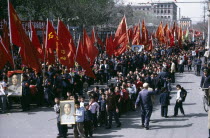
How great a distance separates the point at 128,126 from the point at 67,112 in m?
3.21

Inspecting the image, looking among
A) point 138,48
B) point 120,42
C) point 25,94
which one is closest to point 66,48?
point 25,94

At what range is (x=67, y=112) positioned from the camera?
44.6 ft

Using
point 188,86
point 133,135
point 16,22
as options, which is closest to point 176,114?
point 133,135

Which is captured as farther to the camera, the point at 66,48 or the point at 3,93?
the point at 66,48

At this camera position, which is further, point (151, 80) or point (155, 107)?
point (151, 80)

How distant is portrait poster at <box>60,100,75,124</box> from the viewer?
535 inches

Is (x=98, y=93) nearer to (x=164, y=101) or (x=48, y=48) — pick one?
(x=164, y=101)

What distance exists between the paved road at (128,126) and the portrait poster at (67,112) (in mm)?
1119

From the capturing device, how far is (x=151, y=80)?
2364 centimetres

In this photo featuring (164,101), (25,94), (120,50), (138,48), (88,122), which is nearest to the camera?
(88,122)

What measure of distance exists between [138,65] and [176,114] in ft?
53.4

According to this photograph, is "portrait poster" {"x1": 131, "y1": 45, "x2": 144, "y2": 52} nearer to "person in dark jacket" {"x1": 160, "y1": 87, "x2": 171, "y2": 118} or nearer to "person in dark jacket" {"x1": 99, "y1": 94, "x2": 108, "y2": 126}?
"person in dark jacket" {"x1": 160, "y1": 87, "x2": 171, "y2": 118}

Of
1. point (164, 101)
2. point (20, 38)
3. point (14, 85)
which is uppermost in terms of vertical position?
point (20, 38)

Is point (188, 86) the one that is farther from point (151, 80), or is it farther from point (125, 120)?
point (125, 120)
